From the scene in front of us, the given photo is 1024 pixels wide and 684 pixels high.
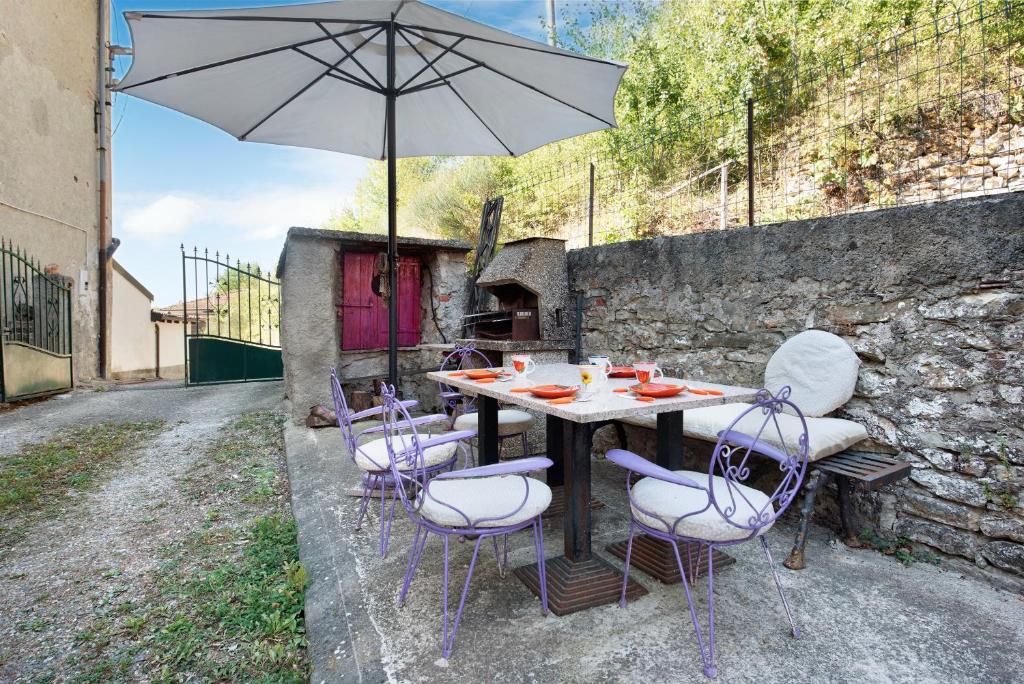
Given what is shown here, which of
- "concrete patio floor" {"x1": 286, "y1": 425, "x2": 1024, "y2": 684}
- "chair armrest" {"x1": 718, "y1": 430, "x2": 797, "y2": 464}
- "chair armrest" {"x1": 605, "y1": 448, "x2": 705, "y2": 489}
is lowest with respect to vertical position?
"concrete patio floor" {"x1": 286, "y1": 425, "x2": 1024, "y2": 684}

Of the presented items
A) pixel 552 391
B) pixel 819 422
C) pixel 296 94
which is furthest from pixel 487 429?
pixel 296 94

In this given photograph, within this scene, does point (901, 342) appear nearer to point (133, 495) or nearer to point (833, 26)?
point (133, 495)

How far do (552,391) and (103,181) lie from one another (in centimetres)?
1018

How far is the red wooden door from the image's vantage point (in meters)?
5.47

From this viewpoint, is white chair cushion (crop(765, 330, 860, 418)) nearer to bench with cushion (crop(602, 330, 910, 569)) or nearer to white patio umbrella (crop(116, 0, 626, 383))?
bench with cushion (crop(602, 330, 910, 569))

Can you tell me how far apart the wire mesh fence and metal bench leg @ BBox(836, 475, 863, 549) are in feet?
6.52

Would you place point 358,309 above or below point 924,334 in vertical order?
above

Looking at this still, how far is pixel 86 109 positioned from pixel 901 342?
447 inches

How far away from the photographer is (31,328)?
7.09 meters

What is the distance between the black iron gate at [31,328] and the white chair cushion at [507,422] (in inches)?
244

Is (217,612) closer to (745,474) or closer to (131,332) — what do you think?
(745,474)

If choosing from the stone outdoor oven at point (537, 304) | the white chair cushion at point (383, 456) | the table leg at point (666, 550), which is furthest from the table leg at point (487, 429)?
the stone outdoor oven at point (537, 304)

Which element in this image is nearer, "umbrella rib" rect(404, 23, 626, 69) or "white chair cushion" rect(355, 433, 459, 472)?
"white chair cushion" rect(355, 433, 459, 472)

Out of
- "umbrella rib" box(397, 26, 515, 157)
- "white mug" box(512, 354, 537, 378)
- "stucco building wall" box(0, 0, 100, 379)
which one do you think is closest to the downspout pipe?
"stucco building wall" box(0, 0, 100, 379)
